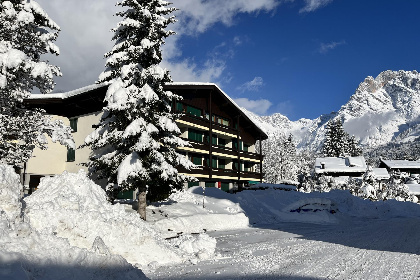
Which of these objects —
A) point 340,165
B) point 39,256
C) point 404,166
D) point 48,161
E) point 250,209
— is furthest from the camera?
point 404,166

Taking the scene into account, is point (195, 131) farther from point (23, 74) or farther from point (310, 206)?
point (23, 74)

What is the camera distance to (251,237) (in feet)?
47.9

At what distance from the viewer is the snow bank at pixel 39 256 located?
4636 millimetres

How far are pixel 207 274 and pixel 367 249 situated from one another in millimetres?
6596

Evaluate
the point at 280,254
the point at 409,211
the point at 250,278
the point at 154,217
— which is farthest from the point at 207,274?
the point at 409,211

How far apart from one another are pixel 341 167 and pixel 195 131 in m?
56.5

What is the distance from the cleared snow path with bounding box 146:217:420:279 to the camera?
7.66m

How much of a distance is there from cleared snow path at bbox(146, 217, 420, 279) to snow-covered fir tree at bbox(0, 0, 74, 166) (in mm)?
8600

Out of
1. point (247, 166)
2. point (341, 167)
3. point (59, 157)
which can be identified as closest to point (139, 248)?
point (59, 157)

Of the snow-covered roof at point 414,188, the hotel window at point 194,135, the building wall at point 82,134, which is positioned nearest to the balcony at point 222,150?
the hotel window at point 194,135

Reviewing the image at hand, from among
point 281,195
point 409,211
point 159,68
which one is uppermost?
point 159,68

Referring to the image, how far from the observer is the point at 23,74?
13.0 meters

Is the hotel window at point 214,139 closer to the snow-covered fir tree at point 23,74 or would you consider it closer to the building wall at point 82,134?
the building wall at point 82,134

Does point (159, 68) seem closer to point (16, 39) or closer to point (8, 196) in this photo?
point (16, 39)
